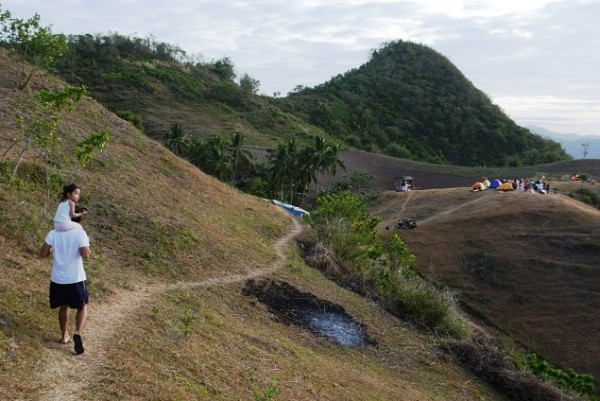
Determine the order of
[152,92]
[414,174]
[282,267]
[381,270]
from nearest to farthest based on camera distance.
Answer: [282,267]
[381,270]
[414,174]
[152,92]

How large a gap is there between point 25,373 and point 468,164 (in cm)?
9261

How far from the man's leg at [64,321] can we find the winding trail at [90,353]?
140 millimetres

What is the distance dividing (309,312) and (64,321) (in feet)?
32.7

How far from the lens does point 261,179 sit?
5128 centimetres

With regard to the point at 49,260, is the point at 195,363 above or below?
below

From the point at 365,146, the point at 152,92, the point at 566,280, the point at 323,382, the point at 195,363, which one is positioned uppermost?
the point at 152,92

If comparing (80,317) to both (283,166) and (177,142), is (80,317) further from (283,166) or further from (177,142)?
(177,142)

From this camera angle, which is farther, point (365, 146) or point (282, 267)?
point (365, 146)

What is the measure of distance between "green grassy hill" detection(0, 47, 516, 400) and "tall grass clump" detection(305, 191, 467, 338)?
1.52 meters

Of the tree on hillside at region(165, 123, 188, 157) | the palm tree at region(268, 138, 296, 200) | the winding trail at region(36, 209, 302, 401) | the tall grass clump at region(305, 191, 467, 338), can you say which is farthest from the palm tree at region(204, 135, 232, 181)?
the winding trail at region(36, 209, 302, 401)

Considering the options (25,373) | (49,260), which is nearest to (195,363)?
(25,373)

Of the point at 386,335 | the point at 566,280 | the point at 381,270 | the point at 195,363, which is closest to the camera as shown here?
the point at 195,363

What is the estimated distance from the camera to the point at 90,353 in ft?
24.1

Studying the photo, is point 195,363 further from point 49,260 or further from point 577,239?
point 577,239
